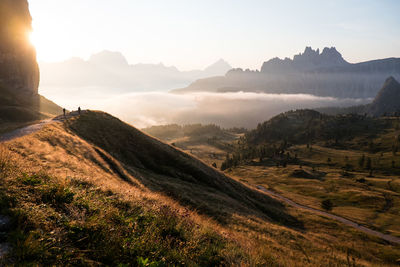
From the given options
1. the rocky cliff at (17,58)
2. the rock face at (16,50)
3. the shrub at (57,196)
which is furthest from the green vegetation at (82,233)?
the rock face at (16,50)

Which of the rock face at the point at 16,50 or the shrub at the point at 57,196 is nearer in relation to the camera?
the shrub at the point at 57,196

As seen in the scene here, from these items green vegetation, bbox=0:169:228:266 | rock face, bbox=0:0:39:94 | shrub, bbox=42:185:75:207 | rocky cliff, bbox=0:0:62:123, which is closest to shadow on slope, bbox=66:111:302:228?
green vegetation, bbox=0:169:228:266

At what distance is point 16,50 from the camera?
452 ft

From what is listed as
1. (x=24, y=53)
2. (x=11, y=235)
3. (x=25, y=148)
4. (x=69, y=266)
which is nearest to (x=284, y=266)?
(x=69, y=266)

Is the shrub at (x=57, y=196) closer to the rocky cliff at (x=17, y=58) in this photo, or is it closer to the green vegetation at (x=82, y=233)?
the green vegetation at (x=82, y=233)

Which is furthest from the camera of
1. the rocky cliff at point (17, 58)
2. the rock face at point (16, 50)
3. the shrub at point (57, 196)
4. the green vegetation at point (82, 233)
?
the rock face at point (16, 50)

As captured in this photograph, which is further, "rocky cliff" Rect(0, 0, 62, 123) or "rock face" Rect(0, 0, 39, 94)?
"rock face" Rect(0, 0, 39, 94)

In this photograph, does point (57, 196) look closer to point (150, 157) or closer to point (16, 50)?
point (150, 157)

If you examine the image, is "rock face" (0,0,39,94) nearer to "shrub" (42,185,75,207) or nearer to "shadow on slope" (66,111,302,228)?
"shadow on slope" (66,111,302,228)

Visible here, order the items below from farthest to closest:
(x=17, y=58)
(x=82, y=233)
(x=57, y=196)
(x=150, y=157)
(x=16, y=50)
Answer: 1. (x=17, y=58)
2. (x=16, y=50)
3. (x=150, y=157)
4. (x=57, y=196)
5. (x=82, y=233)

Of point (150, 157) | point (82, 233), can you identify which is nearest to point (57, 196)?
point (82, 233)

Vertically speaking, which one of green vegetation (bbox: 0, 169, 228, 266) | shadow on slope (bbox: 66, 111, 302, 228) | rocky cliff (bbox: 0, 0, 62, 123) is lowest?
shadow on slope (bbox: 66, 111, 302, 228)

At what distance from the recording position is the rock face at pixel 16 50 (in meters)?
129

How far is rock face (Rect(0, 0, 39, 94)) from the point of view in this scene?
12938cm
